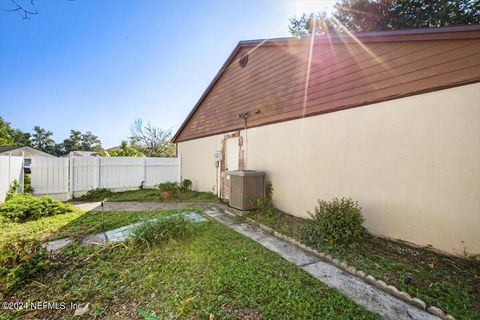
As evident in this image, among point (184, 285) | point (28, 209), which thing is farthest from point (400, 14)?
point (28, 209)

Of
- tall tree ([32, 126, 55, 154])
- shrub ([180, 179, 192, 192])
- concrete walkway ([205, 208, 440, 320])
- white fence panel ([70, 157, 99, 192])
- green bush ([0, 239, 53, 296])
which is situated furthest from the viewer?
tall tree ([32, 126, 55, 154])

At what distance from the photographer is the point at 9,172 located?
20.1 ft

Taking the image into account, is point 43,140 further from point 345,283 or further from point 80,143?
point 345,283

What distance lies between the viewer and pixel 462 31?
9.11 ft

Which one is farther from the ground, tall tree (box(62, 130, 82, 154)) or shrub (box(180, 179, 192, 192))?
tall tree (box(62, 130, 82, 154))

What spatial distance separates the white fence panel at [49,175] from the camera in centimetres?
745

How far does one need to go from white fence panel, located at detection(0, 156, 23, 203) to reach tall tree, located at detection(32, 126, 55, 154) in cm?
5770

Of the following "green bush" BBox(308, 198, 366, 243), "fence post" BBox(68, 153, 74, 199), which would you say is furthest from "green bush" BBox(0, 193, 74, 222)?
"green bush" BBox(308, 198, 366, 243)

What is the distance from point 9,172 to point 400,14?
50.6 feet

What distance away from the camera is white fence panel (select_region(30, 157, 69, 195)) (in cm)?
745

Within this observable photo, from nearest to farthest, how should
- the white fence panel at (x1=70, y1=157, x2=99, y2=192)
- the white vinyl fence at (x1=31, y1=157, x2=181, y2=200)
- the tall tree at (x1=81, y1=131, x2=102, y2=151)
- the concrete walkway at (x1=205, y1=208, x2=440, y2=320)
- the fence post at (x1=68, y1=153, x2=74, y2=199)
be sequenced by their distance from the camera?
the concrete walkway at (x1=205, y1=208, x2=440, y2=320)
the white vinyl fence at (x1=31, y1=157, x2=181, y2=200)
the fence post at (x1=68, y1=153, x2=74, y2=199)
the white fence panel at (x1=70, y1=157, x2=99, y2=192)
the tall tree at (x1=81, y1=131, x2=102, y2=151)

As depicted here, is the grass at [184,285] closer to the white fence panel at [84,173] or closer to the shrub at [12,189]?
the shrub at [12,189]

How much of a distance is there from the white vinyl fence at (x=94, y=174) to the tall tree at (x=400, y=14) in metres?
8.94

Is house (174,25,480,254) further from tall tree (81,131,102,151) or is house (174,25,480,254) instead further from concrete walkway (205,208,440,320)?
tall tree (81,131,102,151)
